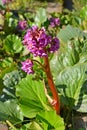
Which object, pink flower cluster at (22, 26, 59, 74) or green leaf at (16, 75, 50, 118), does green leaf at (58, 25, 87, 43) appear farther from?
pink flower cluster at (22, 26, 59, 74)

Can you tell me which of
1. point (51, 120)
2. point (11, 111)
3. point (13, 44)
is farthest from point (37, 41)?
point (13, 44)

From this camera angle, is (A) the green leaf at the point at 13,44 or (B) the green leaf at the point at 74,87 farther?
(A) the green leaf at the point at 13,44

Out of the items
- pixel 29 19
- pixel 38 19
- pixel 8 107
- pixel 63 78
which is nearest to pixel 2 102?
pixel 8 107

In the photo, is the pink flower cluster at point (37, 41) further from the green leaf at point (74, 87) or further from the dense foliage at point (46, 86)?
the green leaf at point (74, 87)

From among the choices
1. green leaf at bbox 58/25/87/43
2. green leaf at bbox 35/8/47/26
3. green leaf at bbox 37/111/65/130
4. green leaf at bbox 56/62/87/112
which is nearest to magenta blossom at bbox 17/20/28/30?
green leaf at bbox 35/8/47/26

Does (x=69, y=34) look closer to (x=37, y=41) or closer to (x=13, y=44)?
(x=13, y=44)

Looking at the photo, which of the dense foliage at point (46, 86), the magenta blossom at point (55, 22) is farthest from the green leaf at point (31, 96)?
the magenta blossom at point (55, 22)
